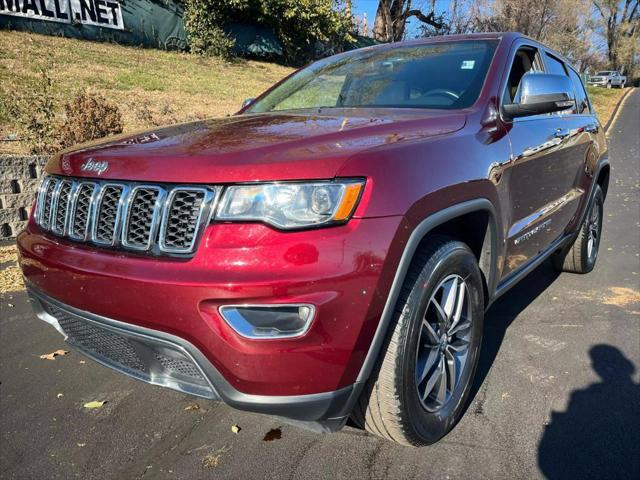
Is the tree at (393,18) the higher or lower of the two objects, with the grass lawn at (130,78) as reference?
higher

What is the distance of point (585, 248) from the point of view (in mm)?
4512

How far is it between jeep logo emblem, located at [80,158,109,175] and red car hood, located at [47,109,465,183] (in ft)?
0.05

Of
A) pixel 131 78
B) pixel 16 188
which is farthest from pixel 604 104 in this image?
pixel 16 188

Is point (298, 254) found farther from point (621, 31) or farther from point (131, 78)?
point (621, 31)

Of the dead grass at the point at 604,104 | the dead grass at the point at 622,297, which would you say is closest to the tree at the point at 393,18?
the dead grass at the point at 604,104

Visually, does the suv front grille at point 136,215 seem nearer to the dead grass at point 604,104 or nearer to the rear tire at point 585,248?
the rear tire at point 585,248

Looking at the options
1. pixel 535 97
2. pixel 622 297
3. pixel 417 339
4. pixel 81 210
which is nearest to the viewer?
pixel 417 339

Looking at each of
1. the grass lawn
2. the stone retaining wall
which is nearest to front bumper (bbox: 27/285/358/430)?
the stone retaining wall

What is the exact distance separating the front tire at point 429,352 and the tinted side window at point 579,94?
8.52ft

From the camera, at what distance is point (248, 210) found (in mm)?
1733

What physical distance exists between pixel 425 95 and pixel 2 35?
12198mm

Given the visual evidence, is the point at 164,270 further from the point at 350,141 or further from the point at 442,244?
the point at 442,244

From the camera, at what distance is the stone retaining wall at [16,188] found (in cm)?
521

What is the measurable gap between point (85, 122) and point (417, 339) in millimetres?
5801
